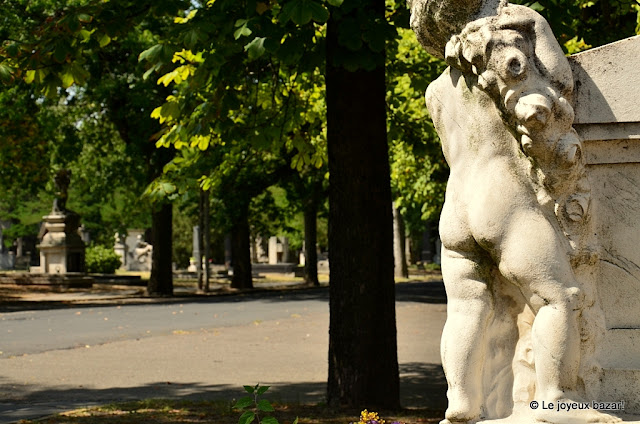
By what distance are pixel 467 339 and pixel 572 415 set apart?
0.51 metres

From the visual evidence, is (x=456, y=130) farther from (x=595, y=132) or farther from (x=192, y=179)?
(x=192, y=179)

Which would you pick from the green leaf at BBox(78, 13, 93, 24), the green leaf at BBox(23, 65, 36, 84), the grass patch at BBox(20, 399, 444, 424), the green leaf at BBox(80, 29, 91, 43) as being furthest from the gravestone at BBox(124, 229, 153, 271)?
the green leaf at BBox(78, 13, 93, 24)

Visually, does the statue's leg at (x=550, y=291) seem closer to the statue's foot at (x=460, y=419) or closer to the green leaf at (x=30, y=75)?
the statue's foot at (x=460, y=419)

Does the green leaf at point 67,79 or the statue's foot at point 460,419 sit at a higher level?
the green leaf at point 67,79

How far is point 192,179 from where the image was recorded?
10.9 metres

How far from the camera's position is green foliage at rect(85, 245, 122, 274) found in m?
48.0

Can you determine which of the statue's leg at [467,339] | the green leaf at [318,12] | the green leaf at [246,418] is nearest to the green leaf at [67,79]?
the green leaf at [318,12]

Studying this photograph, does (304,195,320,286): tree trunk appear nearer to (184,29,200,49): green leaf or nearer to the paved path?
the paved path

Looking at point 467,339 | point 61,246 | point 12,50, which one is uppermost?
point 12,50

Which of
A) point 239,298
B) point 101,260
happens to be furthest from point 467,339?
point 101,260

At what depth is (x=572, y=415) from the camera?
363 centimetres

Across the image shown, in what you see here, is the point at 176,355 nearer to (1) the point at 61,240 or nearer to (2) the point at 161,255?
(2) the point at 161,255

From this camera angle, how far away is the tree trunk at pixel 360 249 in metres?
8.93

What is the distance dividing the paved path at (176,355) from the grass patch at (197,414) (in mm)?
501
